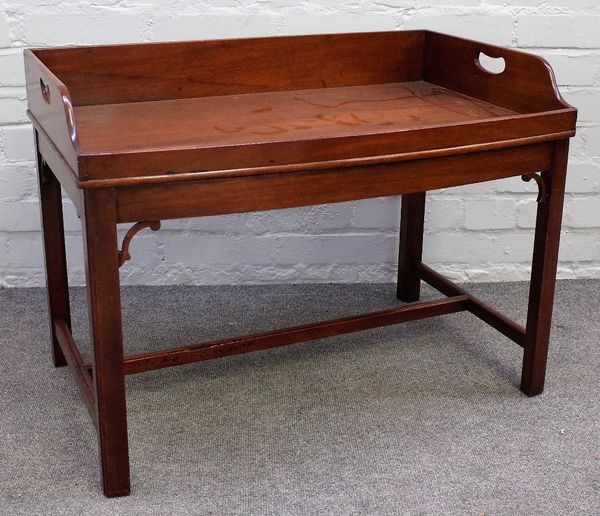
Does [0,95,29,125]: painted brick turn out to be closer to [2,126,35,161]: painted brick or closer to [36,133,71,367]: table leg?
[2,126,35,161]: painted brick

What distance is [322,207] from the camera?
8.20 feet

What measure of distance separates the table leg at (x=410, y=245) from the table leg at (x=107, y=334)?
1032 millimetres

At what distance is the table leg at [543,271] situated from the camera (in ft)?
5.91

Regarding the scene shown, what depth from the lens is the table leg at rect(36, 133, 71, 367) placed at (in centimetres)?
188

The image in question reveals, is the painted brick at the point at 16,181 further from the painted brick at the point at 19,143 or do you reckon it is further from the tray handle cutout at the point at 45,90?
the tray handle cutout at the point at 45,90

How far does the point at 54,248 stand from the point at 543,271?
1.01m

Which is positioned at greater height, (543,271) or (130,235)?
(130,235)

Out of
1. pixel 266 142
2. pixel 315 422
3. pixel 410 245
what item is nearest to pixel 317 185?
pixel 266 142

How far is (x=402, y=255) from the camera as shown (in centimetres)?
242

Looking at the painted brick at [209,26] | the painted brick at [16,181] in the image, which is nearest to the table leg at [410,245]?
the painted brick at [209,26]

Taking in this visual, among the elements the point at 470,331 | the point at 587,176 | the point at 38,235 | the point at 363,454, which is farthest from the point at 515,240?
the point at 38,235

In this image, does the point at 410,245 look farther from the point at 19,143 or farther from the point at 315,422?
the point at 19,143

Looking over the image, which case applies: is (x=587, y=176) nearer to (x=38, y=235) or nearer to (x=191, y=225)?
(x=191, y=225)

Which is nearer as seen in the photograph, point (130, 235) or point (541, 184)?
point (130, 235)
